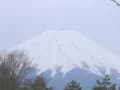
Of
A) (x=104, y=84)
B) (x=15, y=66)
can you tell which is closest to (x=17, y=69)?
(x=15, y=66)

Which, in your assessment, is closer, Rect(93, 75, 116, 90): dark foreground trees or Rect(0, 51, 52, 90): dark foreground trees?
Rect(0, 51, 52, 90): dark foreground trees

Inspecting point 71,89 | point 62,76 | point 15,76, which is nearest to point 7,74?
point 15,76

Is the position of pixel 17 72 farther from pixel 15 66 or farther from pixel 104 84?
pixel 104 84

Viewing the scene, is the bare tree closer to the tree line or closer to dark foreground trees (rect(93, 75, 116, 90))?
the tree line

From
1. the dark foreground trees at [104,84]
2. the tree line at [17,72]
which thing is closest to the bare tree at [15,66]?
the tree line at [17,72]

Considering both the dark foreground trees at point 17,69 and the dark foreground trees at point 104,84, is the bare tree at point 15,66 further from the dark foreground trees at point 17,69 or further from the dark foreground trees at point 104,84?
the dark foreground trees at point 104,84

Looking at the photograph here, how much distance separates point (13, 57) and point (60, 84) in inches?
3426

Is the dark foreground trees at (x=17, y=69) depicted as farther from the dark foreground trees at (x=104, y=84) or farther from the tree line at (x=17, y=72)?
the dark foreground trees at (x=104, y=84)

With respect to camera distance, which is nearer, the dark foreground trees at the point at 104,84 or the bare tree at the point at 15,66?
the bare tree at the point at 15,66

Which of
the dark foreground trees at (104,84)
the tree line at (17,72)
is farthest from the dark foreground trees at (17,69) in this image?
the dark foreground trees at (104,84)

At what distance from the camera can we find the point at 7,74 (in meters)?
47.8

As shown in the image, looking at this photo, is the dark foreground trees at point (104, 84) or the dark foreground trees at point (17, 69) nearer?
the dark foreground trees at point (17, 69)

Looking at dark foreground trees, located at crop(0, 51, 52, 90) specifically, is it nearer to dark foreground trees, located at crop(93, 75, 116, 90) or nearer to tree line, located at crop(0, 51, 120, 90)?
tree line, located at crop(0, 51, 120, 90)

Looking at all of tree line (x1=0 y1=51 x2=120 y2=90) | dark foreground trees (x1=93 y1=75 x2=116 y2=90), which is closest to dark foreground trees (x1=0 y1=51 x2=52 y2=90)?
tree line (x1=0 y1=51 x2=120 y2=90)
